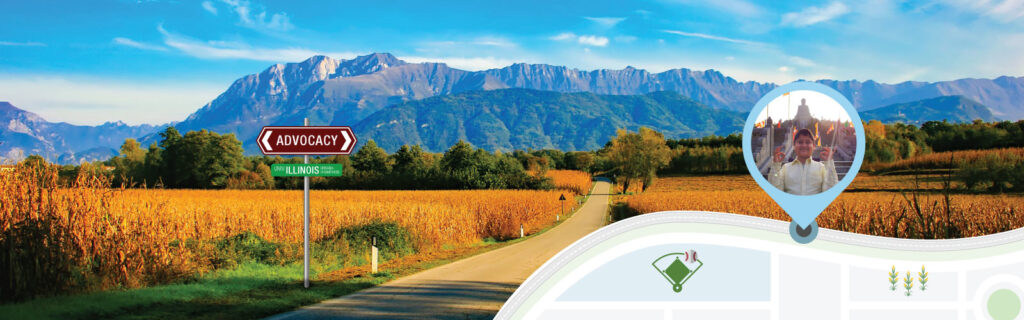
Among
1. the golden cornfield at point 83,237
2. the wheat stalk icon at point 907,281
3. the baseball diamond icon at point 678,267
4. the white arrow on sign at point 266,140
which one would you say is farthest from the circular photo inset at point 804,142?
the golden cornfield at point 83,237

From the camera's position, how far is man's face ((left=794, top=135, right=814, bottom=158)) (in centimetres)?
251

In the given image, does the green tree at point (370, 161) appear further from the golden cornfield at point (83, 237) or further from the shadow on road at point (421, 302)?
the shadow on road at point (421, 302)

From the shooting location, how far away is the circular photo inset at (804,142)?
251 centimetres

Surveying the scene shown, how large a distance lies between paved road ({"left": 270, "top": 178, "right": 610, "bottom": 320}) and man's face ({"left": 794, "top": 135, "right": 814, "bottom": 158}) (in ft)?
20.7

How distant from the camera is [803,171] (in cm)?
249

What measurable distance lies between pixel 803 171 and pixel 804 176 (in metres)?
0.03

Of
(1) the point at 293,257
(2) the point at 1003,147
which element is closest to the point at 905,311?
(1) the point at 293,257

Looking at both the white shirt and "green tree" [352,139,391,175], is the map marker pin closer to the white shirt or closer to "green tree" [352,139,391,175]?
the white shirt

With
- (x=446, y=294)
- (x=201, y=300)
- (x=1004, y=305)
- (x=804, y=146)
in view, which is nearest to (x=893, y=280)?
(x=1004, y=305)

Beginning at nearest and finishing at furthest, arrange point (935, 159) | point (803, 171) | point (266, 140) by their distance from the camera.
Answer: point (803, 171) < point (266, 140) < point (935, 159)

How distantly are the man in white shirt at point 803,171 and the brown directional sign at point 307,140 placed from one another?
306 inches

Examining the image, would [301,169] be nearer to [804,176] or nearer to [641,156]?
[804,176]

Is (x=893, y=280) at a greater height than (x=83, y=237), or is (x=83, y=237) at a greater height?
(x=893, y=280)

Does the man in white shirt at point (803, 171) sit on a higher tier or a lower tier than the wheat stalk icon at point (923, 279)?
higher
